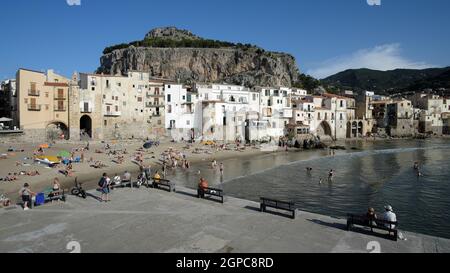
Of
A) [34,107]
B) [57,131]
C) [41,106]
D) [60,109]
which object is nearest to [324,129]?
[60,109]

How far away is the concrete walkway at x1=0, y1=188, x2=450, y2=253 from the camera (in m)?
10.8

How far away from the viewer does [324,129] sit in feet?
283

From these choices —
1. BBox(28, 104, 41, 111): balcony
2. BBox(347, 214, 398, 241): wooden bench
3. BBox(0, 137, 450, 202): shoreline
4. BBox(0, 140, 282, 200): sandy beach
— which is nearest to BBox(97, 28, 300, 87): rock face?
BBox(0, 137, 450, 202): shoreline

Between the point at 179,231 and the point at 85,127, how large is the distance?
52.1m

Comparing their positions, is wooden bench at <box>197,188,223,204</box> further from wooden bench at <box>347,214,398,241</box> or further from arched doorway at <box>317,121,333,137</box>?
arched doorway at <box>317,121,333,137</box>

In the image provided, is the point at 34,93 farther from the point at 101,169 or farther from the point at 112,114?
the point at 101,169

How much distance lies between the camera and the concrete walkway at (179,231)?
10.8 m

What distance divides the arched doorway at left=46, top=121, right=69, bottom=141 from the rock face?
58.5 m

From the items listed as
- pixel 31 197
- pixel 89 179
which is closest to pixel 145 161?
pixel 89 179

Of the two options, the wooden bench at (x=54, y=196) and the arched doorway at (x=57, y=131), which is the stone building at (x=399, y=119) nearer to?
the arched doorway at (x=57, y=131)

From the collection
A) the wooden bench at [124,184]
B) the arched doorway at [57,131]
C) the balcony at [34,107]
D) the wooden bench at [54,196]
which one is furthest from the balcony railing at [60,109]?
the wooden bench at [54,196]
